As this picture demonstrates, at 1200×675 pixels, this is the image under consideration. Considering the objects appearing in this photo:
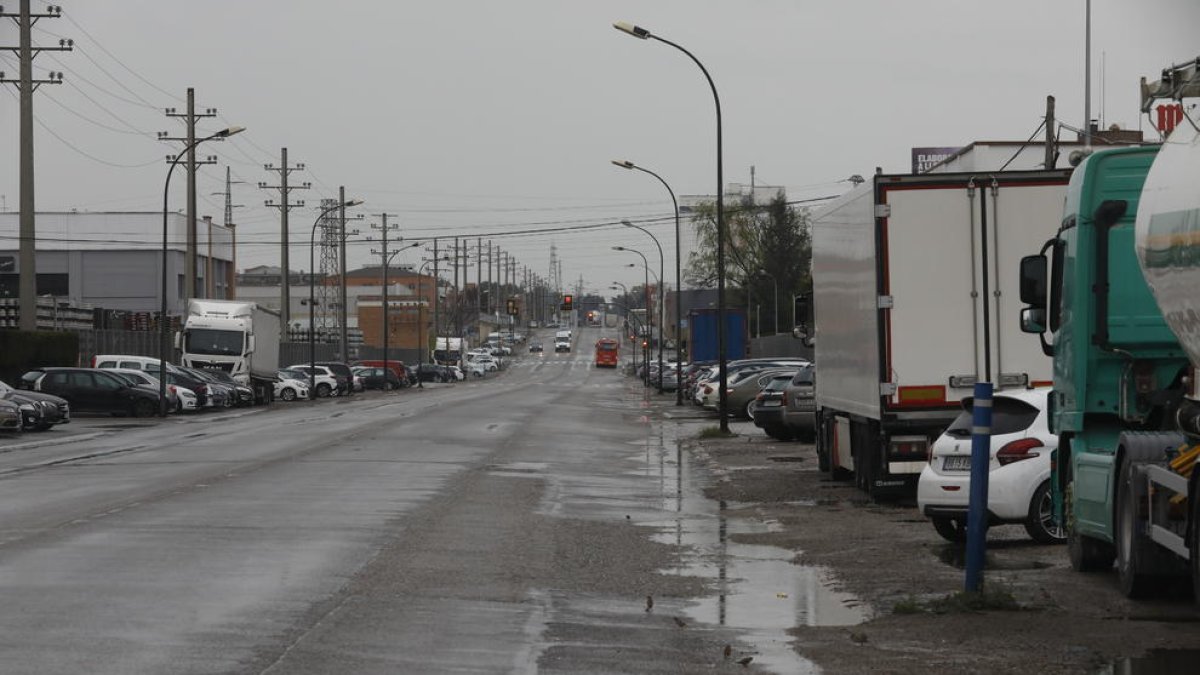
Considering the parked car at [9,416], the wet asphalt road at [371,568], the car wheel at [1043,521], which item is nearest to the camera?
the wet asphalt road at [371,568]

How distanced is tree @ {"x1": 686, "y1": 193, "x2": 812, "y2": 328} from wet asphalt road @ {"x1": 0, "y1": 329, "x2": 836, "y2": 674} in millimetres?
93052

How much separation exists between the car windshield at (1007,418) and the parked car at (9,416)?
98.0 feet

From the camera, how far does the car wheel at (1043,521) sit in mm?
14453

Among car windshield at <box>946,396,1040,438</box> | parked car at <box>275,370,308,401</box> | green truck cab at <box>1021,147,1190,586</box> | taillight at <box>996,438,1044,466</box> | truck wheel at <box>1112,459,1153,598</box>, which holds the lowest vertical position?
parked car at <box>275,370,308,401</box>

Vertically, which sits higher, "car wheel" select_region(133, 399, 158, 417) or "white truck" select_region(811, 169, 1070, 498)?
"white truck" select_region(811, 169, 1070, 498)

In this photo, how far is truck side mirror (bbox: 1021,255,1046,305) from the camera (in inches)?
523

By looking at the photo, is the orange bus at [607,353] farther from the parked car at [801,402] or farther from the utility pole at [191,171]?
the parked car at [801,402]

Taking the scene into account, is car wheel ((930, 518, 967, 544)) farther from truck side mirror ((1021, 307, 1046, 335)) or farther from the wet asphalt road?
truck side mirror ((1021, 307, 1046, 335))

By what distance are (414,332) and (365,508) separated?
508 ft

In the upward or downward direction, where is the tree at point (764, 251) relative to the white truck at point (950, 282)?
upward

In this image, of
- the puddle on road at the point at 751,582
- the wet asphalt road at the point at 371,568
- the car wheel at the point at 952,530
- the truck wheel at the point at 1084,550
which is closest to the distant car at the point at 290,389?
the wet asphalt road at the point at 371,568

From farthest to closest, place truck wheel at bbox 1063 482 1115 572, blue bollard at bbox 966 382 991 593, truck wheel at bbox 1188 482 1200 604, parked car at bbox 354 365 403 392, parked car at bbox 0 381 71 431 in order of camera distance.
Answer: parked car at bbox 354 365 403 392 < parked car at bbox 0 381 71 431 < truck wheel at bbox 1063 482 1115 572 < blue bollard at bbox 966 382 991 593 < truck wheel at bbox 1188 482 1200 604

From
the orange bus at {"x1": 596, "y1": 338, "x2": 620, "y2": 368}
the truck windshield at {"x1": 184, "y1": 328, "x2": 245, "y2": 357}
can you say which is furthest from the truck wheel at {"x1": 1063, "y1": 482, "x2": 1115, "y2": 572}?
the orange bus at {"x1": 596, "y1": 338, "x2": 620, "y2": 368}

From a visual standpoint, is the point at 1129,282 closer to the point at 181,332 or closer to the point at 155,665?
the point at 155,665
